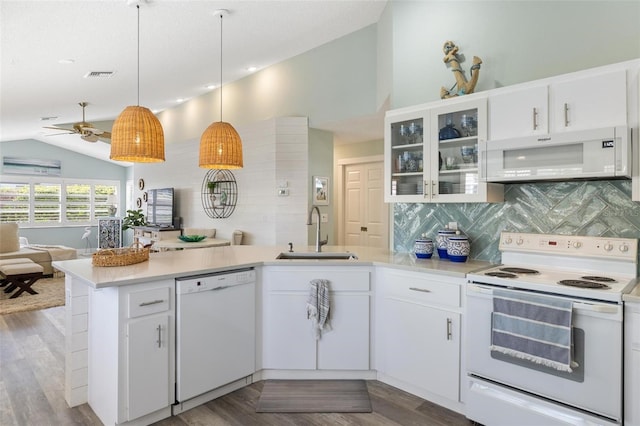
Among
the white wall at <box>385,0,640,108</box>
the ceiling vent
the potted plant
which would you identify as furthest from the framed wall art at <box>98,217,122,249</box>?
the white wall at <box>385,0,640,108</box>

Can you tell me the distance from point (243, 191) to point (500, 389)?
461cm

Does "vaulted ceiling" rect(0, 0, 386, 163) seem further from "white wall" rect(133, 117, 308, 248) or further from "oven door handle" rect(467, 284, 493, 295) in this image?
"oven door handle" rect(467, 284, 493, 295)

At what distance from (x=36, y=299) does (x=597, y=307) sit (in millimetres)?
6170

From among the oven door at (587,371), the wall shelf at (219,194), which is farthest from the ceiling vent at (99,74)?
the oven door at (587,371)

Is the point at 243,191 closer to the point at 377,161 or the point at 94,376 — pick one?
the point at 377,161

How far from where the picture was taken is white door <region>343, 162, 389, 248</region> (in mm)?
5949

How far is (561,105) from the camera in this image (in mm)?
2215

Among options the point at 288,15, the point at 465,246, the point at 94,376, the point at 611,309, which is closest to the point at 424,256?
the point at 465,246

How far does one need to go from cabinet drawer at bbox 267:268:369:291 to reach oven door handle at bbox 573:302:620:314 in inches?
50.5

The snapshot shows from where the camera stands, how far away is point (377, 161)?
600cm

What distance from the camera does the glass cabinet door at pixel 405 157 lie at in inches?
114

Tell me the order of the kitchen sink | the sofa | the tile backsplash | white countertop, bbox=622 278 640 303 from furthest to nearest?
the sofa, the kitchen sink, the tile backsplash, white countertop, bbox=622 278 640 303

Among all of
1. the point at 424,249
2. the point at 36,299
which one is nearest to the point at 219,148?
the point at 424,249

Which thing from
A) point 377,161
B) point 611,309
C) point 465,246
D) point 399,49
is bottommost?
point 611,309
